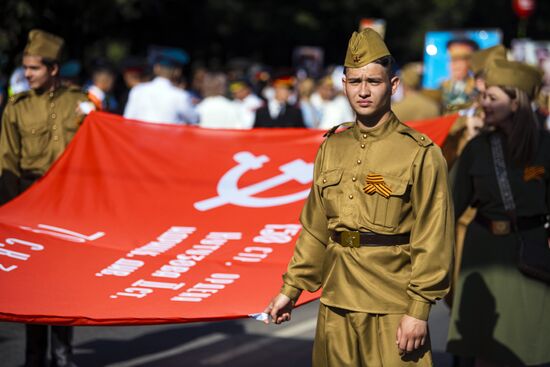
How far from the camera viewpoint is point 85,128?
714 cm

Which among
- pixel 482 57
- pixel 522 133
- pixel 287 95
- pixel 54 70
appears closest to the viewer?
pixel 522 133

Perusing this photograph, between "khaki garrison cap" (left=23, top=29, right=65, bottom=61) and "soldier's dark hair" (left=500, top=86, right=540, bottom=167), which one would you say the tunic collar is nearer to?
"soldier's dark hair" (left=500, top=86, right=540, bottom=167)

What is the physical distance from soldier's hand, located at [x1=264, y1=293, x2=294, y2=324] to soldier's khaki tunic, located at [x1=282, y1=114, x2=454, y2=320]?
0.12 feet

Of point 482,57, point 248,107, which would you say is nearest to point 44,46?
point 482,57

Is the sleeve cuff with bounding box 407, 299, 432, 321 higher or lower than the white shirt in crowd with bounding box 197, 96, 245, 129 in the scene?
lower

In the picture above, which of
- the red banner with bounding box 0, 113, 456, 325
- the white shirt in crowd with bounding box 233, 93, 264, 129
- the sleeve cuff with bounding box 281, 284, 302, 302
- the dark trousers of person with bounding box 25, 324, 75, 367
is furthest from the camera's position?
the white shirt in crowd with bounding box 233, 93, 264, 129

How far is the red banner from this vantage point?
17.7ft

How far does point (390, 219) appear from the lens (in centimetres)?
426

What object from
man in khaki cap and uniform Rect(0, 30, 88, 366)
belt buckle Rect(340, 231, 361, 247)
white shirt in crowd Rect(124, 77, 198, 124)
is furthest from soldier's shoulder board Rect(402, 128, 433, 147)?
white shirt in crowd Rect(124, 77, 198, 124)

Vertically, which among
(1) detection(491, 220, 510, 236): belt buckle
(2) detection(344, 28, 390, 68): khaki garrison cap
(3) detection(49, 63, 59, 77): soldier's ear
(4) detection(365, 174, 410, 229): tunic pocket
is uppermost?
(2) detection(344, 28, 390, 68): khaki garrison cap

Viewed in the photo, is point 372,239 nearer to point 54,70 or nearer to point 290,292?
point 290,292

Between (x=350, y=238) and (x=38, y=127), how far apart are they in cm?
325

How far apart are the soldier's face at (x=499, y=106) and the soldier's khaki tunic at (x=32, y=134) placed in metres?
2.79

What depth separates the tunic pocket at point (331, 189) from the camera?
436 centimetres
